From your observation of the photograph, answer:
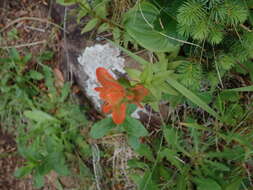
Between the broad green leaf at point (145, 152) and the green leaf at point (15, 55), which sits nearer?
the broad green leaf at point (145, 152)

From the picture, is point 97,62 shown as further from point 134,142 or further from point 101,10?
point 134,142

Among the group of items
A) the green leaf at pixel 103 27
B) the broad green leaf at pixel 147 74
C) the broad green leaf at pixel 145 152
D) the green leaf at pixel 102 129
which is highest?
Result: the green leaf at pixel 103 27

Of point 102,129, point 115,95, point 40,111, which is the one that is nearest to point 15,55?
point 40,111

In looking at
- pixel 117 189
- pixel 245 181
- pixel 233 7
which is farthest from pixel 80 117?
pixel 233 7

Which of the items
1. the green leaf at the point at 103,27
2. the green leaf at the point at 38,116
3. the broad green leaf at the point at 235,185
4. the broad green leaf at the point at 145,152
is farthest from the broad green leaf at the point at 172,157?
the green leaf at the point at 38,116

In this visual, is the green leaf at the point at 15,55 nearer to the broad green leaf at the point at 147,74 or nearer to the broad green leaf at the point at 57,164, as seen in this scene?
the broad green leaf at the point at 57,164

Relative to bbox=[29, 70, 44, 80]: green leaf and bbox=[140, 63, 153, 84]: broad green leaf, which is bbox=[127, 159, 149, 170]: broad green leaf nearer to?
bbox=[140, 63, 153, 84]: broad green leaf

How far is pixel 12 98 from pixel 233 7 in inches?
73.3

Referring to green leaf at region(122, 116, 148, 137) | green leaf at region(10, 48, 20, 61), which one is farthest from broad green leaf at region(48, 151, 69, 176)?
green leaf at region(10, 48, 20, 61)

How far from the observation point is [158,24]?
1404mm

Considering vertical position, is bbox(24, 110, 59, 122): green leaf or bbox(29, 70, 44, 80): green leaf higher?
bbox(29, 70, 44, 80): green leaf

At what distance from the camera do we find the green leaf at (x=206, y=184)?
1.50 m

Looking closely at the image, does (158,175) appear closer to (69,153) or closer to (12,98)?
(69,153)

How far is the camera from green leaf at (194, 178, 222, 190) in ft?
4.91
